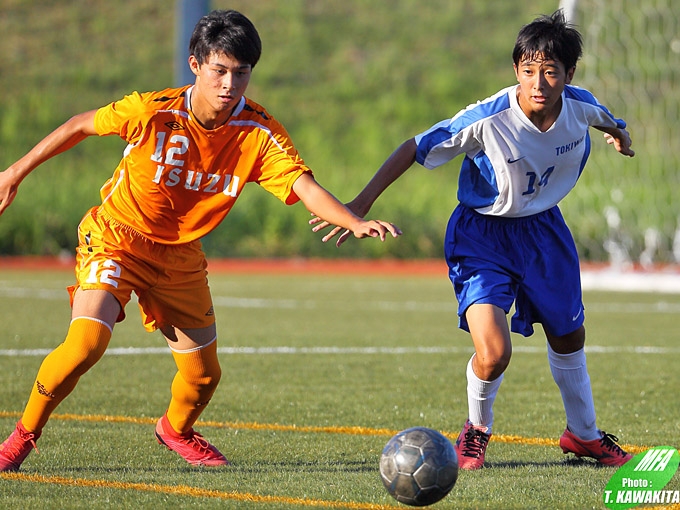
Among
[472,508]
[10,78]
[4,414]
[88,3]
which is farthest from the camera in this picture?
[88,3]

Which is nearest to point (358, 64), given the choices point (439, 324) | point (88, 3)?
point (88, 3)

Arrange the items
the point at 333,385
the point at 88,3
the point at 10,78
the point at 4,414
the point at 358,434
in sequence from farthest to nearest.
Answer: the point at 88,3 → the point at 10,78 → the point at 333,385 → the point at 4,414 → the point at 358,434

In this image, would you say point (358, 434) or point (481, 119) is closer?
point (481, 119)

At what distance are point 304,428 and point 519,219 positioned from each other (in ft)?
4.99

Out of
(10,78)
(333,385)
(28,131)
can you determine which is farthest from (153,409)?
(10,78)

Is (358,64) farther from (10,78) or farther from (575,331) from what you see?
(575,331)

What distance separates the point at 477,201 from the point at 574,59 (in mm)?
714

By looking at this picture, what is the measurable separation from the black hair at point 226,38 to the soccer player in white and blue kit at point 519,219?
75cm

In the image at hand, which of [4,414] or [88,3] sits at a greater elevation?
[88,3]

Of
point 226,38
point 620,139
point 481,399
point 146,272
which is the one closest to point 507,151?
point 620,139

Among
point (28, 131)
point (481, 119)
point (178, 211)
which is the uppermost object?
point (481, 119)

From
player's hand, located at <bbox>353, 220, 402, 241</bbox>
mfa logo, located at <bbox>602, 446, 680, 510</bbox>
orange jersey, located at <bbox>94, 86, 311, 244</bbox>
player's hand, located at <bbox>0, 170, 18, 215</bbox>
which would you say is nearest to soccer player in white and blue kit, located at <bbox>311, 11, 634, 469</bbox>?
mfa logo, located at <bbox>602, 446, 680, 510</bbox>

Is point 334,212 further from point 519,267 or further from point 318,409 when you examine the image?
point 318,409

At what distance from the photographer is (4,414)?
5891 millimetres
